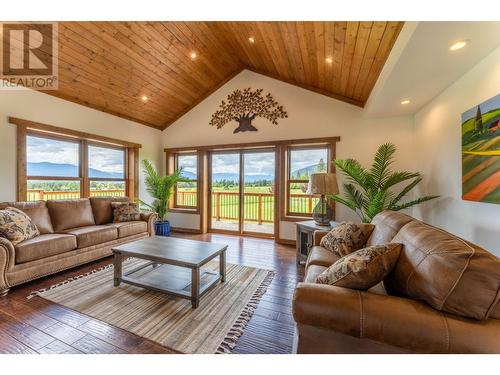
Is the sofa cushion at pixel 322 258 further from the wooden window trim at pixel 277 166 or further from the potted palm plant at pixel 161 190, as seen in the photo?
the potted palm plant at pixel 161 190

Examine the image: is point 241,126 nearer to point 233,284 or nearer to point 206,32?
point 206,32

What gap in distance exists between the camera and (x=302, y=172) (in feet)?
14.0

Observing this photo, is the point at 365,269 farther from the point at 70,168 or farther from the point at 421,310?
the point at 70,168

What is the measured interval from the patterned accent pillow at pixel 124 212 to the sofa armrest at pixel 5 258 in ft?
5.00

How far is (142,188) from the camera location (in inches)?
201

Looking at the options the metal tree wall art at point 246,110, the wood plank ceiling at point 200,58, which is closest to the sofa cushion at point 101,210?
the wood plank ceiling at point 200,58

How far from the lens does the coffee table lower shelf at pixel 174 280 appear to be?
2015 millimetres

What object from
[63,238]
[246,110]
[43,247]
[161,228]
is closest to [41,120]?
[63,238]

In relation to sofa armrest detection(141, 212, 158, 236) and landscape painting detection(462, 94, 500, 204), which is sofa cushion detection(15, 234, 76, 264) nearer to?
sofa armrest detection(141, 212, 158, 236)

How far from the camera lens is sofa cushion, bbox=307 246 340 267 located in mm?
1911

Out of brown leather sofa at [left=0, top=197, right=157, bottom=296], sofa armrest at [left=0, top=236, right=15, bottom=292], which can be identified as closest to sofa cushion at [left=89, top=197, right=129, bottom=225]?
brown leather sofa at [left=0, top=197, right=157, bottom=296]

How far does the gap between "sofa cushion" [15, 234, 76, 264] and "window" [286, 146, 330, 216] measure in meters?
3.47
